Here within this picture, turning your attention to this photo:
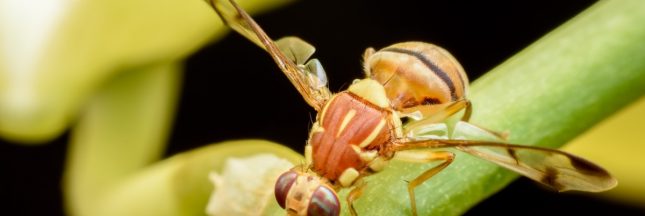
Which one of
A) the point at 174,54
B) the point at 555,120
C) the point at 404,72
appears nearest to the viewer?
the point at 555,120

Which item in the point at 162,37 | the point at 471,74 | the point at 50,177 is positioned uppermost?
the point at 162,37

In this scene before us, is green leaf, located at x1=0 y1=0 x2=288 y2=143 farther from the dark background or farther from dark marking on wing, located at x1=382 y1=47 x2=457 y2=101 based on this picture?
the dark background

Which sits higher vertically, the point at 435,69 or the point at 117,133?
the point at 435,69

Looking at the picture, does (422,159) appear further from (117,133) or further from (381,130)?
(117,133)

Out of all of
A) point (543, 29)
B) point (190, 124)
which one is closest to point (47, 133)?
point (190, 124)

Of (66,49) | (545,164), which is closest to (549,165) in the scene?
(545,164)

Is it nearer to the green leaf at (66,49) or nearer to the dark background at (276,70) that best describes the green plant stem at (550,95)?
the green leaf at (66,49)

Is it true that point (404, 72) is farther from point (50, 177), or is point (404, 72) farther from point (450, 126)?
point (50, 177)

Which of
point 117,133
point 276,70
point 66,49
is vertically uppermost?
point 66,49
